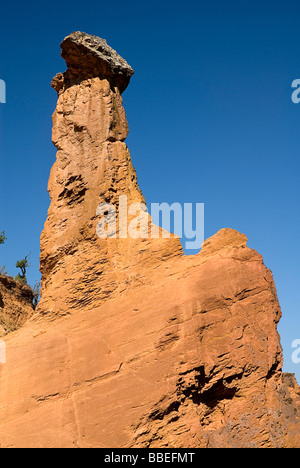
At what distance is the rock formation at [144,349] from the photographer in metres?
11.6

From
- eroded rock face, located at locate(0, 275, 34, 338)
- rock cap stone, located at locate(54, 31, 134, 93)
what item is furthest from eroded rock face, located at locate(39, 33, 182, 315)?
eroded rock face, located at locate(0, 275, 34, 338)

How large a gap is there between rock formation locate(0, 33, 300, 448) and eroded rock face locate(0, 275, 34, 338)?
31.0ft

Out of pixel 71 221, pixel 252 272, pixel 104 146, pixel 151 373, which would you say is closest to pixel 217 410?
pixel 151 373

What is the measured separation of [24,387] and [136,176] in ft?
20.9

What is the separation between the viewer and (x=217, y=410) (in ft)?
39.7

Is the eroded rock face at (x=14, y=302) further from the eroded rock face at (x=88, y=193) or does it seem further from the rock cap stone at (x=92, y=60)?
the rock cap stone at (x=92, y=60)

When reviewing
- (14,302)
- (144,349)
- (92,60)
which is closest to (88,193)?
(92,60)

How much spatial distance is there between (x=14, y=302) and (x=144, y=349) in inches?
560

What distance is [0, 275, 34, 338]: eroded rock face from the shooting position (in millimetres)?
23938

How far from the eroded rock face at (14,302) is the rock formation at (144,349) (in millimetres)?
9438

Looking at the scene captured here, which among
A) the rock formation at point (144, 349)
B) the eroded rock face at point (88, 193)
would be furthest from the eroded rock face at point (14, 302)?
the rock formation at point (144, 349)

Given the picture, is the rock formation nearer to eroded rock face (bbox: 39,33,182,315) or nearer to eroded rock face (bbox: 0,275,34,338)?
eroded rock face (bbox: 39,33,182,315)

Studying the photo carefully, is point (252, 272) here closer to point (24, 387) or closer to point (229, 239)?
point (229, 239)
